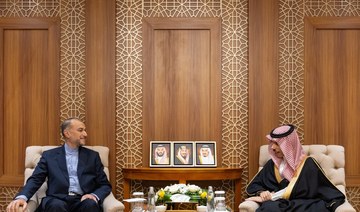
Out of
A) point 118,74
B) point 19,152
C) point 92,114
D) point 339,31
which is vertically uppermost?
point 339,31

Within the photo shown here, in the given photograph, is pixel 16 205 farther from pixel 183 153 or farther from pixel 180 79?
pixel 180 79

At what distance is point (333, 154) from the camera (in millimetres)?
5094

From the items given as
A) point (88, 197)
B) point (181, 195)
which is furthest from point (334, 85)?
point (88, 197)

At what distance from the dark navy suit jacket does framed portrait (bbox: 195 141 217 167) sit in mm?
980

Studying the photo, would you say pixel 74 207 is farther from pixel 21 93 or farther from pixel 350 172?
pixel 350 172

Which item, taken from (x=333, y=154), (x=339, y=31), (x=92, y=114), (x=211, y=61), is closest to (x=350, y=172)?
(x=333, y=154)

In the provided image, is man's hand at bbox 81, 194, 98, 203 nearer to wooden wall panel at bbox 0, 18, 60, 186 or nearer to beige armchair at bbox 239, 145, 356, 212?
wooden wall panel at bbox 0, 18, 60, 186

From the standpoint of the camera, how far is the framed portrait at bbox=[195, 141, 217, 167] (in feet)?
17.7

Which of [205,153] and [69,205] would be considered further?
[205,153]

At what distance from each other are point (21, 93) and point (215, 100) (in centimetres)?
198

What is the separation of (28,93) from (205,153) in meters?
1.90

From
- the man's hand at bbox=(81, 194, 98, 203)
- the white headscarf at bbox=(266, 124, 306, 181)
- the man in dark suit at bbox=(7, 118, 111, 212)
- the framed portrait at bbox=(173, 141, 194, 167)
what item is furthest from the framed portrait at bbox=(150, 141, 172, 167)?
A: the white headscarf at bbox=(266, 124, 306, 181)

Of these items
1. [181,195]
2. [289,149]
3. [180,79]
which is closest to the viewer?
[181,195]

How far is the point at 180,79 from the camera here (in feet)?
18.2
